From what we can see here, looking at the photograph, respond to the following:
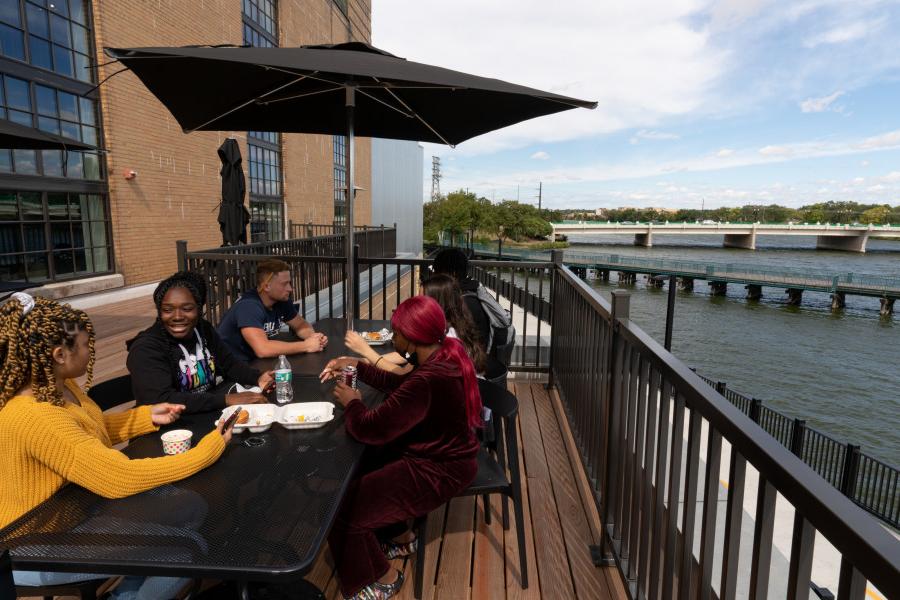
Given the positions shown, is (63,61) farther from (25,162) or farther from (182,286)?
(182,286)

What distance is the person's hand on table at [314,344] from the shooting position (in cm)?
315

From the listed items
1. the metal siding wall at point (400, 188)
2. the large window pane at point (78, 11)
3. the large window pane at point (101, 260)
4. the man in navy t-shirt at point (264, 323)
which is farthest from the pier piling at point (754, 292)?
the man in navy t-shirt at point (264, 323)

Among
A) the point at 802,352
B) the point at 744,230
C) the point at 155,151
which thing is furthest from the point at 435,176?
the point at 155,151

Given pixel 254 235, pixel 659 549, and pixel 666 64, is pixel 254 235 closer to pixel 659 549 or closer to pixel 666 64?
pixel 659 549

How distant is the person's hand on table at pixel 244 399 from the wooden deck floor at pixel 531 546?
826mm

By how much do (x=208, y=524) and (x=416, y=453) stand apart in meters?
0.94

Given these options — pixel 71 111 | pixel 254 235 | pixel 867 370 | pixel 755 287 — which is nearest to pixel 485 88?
pixel 71 111

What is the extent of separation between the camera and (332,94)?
3.91 meters

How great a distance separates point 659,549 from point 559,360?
9.12 ft

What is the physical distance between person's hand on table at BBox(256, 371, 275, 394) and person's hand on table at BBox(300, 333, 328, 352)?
591 mm

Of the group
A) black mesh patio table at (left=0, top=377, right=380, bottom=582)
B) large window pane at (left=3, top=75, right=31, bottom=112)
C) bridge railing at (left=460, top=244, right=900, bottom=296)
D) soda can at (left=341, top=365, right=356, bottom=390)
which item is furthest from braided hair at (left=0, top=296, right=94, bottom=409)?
bridge railing at (left=460, top=244, right=900, bottom=296)

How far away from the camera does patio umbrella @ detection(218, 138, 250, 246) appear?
25.7 ft

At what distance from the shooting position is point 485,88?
8.51 ft

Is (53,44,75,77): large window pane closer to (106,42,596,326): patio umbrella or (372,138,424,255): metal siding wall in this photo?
(106,42,596,326): patio umbrella
